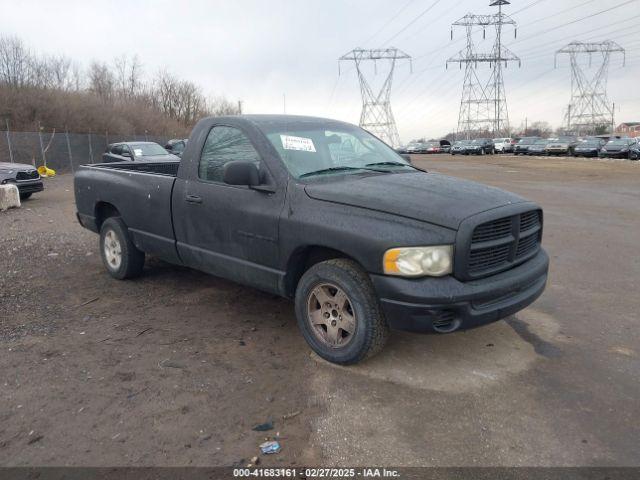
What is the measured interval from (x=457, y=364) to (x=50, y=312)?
3.81 meters

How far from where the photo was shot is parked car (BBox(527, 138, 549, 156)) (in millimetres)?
42719

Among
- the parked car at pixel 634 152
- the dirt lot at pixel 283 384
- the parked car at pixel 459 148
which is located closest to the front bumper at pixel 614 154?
the parked car at pixel 634 152

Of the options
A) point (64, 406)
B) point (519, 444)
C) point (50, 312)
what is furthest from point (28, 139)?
point (519, 444)

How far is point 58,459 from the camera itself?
2793mm

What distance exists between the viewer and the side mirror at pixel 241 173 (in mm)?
4004

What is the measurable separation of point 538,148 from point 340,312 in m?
44.1

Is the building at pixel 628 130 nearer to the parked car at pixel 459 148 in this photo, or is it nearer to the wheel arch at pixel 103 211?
the parked car at pixel 459 148

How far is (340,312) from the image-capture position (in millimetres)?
3771

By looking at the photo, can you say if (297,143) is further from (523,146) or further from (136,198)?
(523,146)


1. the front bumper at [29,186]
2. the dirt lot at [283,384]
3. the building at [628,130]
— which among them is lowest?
the dirt lot at [283,384]

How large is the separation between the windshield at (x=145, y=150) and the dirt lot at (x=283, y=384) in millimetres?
13983

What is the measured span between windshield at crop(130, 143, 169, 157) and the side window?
15252 mm

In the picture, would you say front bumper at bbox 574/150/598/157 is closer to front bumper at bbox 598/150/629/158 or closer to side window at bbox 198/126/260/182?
front bumper at bbox 598/150/629/158

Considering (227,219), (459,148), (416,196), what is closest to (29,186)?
(227,219)
